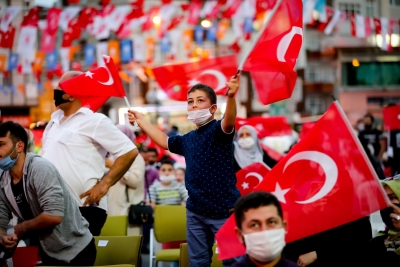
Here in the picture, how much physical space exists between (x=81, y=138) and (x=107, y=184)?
47 cm

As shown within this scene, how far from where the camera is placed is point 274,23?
19.2 ft

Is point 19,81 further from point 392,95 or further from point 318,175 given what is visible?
point 318,175

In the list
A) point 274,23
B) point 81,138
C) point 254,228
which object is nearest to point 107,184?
point 81,138

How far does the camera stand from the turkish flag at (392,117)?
1113 cm

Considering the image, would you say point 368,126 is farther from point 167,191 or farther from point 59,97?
point 59,97

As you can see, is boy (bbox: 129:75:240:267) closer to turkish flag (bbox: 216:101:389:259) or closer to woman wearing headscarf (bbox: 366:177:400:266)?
turkish flag (bbox: 216:101:389:259)

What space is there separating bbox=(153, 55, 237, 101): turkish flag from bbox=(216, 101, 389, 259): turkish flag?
18.8 ft

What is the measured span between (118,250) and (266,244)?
263cm

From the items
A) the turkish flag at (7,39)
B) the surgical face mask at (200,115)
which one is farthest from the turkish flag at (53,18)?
the surgical face mask at (200,115)

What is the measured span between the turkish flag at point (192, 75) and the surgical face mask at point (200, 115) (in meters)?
4.68

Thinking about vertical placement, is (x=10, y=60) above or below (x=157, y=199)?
above

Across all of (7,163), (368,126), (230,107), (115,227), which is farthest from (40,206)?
(368,126)

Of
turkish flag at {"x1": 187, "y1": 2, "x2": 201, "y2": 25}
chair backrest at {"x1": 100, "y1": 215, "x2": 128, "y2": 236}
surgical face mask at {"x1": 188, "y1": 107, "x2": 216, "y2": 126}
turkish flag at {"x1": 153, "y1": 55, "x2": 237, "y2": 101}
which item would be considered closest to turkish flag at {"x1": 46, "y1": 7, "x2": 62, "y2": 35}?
turkish flag at {"x1": 187, "y1": 2, "x2": 201, "y2": 25}

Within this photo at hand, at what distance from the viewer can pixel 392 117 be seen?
1127cm
